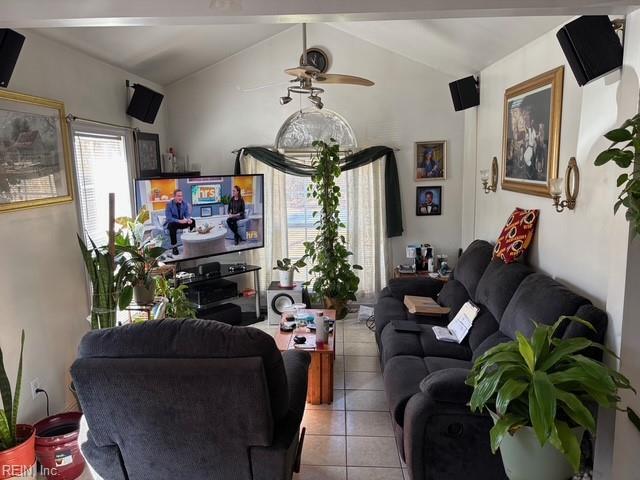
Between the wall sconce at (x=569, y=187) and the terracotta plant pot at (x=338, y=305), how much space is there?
2.66 m

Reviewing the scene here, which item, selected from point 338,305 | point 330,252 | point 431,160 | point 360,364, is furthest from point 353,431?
point 431,160

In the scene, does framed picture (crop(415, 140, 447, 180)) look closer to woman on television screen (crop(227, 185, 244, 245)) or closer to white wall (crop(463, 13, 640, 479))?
white wall (crop(463, 13, 640, 479))

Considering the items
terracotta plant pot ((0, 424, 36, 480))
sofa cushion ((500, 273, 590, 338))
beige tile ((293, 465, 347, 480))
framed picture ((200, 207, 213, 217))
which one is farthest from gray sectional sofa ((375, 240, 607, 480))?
framed picture ((200, 207, 213, 217))

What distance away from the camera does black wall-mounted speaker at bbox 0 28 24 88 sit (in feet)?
7.84

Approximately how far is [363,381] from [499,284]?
1337 mm

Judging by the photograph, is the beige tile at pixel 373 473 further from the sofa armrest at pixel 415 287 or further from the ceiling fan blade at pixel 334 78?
the ceiling fan blade at pixel 334 78

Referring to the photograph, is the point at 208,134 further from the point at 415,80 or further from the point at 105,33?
the point at 415,80

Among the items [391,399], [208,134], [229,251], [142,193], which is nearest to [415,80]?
[208,134]

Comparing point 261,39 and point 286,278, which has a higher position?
point 261,39

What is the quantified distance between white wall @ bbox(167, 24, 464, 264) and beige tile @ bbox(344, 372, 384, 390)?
6.53ft

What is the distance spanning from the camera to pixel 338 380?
147 inches

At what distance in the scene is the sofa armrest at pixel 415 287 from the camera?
4324mm

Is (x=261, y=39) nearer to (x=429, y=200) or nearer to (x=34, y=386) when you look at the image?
(x=429, y=200)

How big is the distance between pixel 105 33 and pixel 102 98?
0.60 metres
